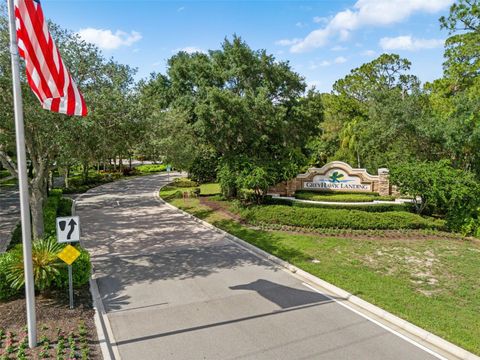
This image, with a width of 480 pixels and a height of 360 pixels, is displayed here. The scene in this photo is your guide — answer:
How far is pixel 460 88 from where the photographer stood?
2369 cm

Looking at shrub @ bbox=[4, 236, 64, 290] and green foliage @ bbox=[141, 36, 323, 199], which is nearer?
shrub @ bbox=[4, 236, 64, 290]

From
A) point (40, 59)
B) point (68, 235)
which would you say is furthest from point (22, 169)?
point (68, 235)

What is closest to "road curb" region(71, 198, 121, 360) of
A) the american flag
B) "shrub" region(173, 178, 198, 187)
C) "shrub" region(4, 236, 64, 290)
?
"shrub" region(4, 236, 64, 290)

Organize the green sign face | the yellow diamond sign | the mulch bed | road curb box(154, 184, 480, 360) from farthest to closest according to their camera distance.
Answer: the green sign face, the yellow diamond sign, road curb box(154, 184, 480, 360), the mulch bed

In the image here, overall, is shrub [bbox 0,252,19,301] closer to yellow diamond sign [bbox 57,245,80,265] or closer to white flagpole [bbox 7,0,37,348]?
yellow diamond sign [bbox 57,245,80,265]

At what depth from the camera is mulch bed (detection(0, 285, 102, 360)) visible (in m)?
6.45

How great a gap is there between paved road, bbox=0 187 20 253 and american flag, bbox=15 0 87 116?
9329 millimetres

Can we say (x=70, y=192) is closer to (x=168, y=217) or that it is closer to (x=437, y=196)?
(x=168, y=217)

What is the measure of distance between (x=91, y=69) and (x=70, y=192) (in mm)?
22628

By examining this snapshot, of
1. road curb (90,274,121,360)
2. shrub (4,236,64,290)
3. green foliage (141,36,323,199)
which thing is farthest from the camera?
green foliage (141,36,323,199)

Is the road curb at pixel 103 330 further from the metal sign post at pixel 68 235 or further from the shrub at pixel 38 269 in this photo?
the metal sign post at pixel 68 235

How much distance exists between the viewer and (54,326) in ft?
24.3

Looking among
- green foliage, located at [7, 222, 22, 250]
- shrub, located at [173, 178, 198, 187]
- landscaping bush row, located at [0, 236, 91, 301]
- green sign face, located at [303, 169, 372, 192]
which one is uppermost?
green sign face, located at [303, 169, 372, 192]

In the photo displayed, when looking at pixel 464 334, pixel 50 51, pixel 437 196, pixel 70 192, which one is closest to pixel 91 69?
pixel 50 51
